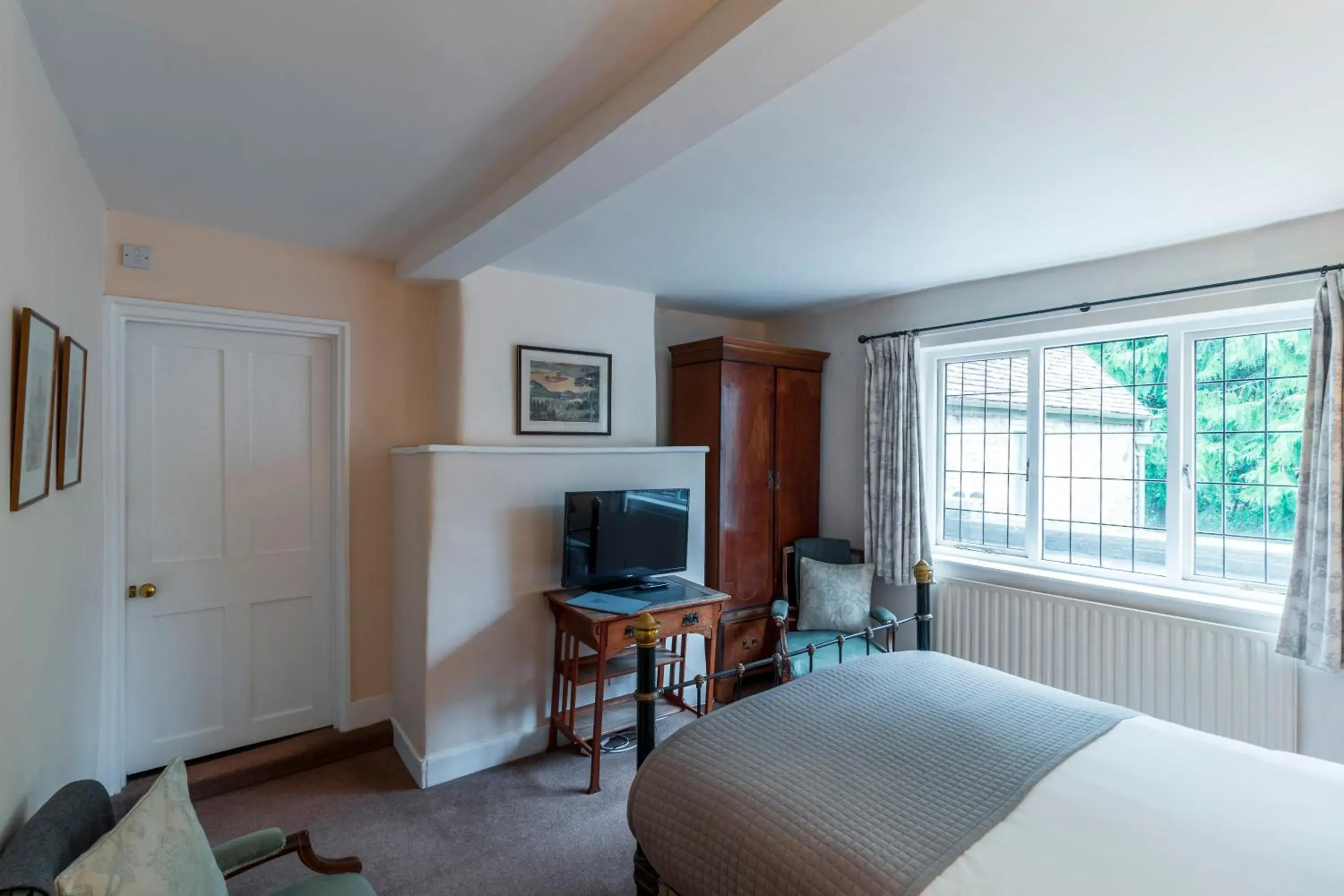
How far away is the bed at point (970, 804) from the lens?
4.17 ft

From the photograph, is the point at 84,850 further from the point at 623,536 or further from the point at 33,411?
the point at 623,536

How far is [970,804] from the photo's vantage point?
1497mm

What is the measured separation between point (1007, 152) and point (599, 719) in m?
2.66

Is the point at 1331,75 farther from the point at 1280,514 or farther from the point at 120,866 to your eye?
the point at 120,866

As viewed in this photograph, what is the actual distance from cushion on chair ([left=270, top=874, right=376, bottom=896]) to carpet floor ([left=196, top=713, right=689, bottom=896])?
576 millimetres

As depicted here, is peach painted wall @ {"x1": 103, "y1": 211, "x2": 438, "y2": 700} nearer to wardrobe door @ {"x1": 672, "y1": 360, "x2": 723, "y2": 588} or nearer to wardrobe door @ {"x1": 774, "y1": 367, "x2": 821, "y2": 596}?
wardrobe door @ {"x1": 672, "y1": 360, "x2": 723, "y2": 588}

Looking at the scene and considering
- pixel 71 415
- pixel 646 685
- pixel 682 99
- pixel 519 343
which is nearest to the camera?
pixel 682 99

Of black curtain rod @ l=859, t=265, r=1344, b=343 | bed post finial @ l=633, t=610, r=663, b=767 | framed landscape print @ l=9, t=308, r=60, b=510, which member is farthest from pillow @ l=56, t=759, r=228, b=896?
black curtain rod @ l=859, t=265, r=1344, b=343

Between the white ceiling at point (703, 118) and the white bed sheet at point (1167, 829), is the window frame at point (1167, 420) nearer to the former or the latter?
the white ceiling at point (703, 118)

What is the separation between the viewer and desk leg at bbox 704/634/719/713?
314 centimetres

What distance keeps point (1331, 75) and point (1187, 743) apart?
1.78m

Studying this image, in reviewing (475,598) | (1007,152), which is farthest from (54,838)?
(1007,152)

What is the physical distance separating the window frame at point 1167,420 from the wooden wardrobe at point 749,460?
0.79 metres

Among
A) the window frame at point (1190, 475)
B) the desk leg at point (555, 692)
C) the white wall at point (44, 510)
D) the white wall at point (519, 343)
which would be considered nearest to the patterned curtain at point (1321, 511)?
the window frame at point (1190, 475)
